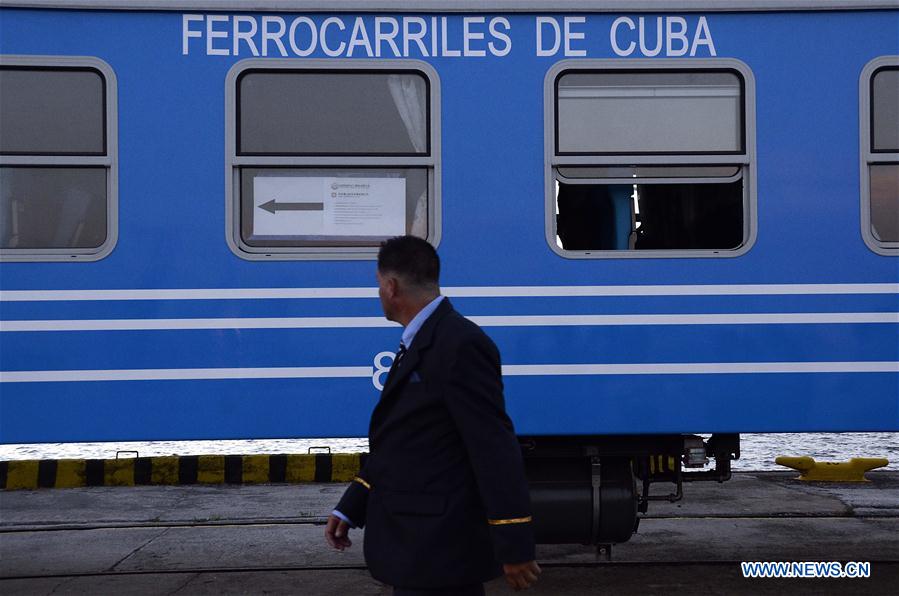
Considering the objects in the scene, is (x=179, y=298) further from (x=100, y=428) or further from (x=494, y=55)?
(x=494, y=55)

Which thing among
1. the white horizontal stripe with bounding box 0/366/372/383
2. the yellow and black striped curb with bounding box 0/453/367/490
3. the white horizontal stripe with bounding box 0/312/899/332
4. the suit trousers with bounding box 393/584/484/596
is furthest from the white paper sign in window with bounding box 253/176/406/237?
the yellow and black striped curb with bounding box 0/453/367/490

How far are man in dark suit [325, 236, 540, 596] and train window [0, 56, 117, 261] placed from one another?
2351mm

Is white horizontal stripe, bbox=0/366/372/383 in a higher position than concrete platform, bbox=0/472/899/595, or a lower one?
higher

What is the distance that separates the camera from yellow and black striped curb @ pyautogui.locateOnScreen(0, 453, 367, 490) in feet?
34.1

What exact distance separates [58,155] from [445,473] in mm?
2860

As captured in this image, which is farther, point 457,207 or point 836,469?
point 836,469

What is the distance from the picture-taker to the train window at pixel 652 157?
493cm

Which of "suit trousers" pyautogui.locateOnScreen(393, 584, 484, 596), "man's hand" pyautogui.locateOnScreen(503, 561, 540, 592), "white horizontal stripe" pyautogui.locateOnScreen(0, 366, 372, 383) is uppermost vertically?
"white horizontal stripe" pyautogui.locateOnScreen(0, 366, 372, 383)

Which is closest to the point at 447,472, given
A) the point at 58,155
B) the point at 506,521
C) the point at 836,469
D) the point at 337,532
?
the point at 506,521

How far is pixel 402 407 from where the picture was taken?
9.87 ft

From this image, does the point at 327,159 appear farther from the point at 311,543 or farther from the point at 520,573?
the point at 311,543

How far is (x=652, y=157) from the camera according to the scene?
16.2ft

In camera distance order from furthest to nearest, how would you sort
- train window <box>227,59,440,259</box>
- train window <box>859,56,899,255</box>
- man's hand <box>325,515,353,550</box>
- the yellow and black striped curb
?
the yellow and black striped curb < train window <box>859,56,899,255</box> < train window <box>227,59,440,259</box> < man's hand <box>325,515,353,550</box>

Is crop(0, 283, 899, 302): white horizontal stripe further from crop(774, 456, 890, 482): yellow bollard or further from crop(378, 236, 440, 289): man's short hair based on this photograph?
crop(774, 456, 890, 482): yellow bollard
